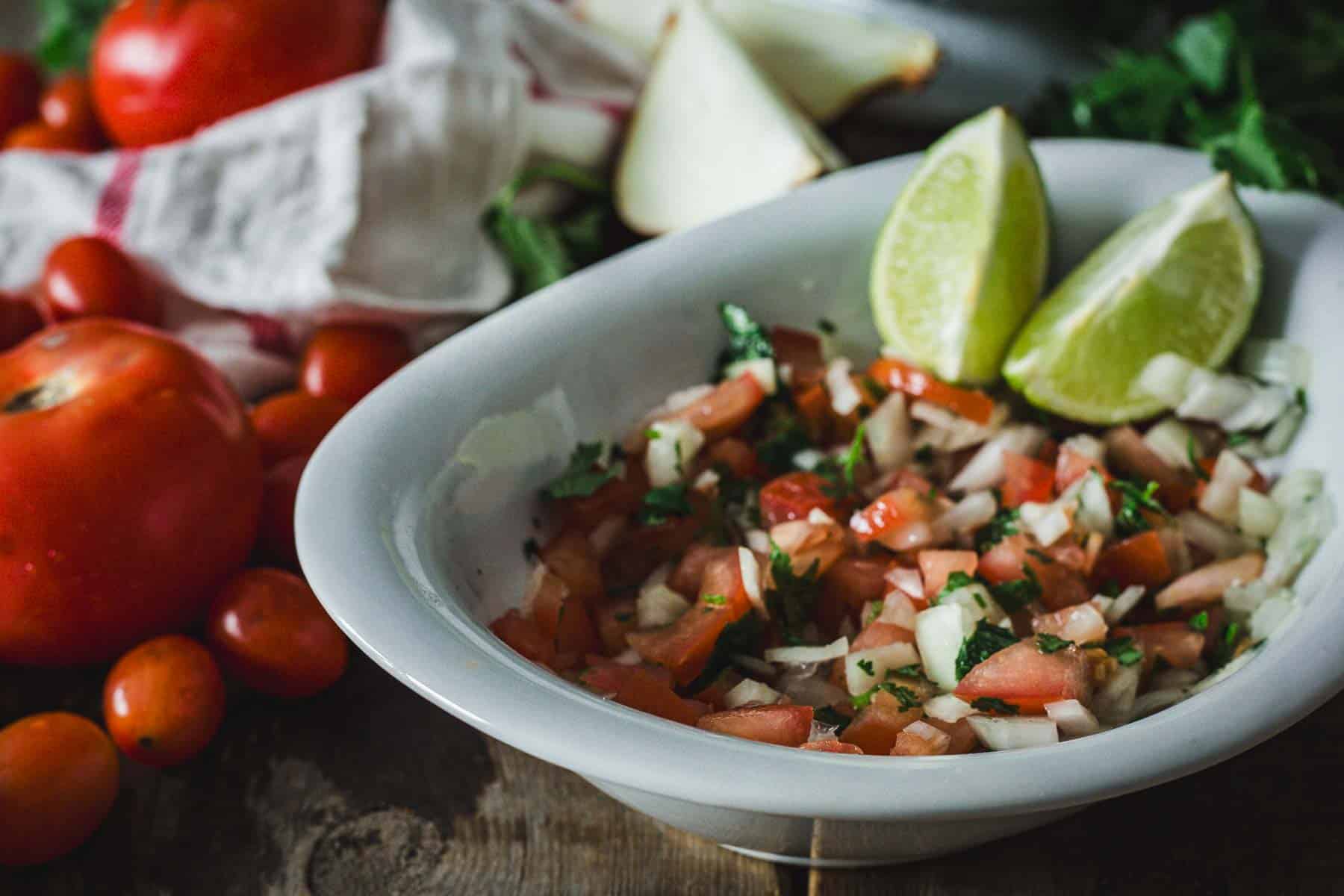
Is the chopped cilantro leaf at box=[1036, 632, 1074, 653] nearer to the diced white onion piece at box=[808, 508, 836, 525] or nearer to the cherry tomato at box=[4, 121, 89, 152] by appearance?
the diced white onion piece at box=[808, 508, 836, 525]

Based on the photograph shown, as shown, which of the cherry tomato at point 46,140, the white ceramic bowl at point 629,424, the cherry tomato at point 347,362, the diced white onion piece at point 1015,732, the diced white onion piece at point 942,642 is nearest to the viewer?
the white ceramic bowl at point 629,424

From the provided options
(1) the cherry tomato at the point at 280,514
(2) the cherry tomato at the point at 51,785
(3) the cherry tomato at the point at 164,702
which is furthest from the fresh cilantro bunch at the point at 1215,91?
(2) the cherry tomato at the point at 51,785

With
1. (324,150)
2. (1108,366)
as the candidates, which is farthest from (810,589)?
(324,150)

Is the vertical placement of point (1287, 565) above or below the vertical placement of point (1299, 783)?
above

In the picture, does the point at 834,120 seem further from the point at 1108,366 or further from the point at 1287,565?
the point at 1287,565

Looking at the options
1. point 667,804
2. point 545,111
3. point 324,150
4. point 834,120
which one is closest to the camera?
point 667,804

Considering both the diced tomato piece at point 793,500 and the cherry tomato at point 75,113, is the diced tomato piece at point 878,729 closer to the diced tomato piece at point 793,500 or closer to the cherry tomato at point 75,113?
the diced tomato piece at point 793,500
